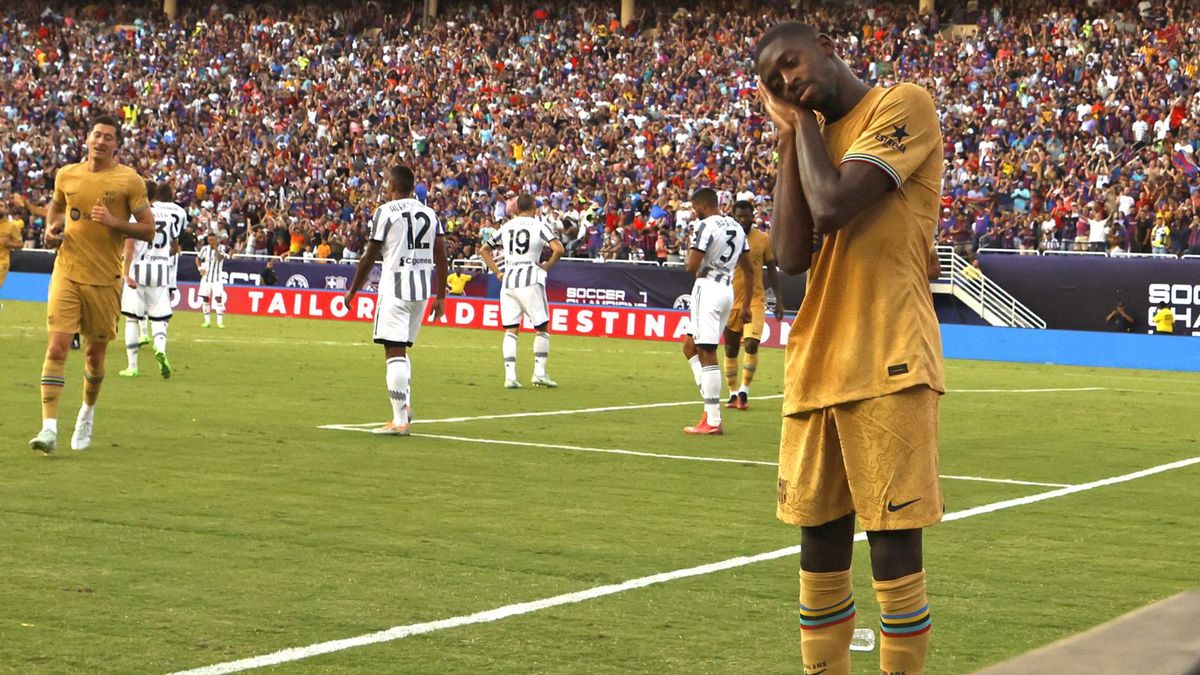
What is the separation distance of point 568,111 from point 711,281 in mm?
29725

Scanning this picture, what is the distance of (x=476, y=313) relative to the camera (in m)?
37.0

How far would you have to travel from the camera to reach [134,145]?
166 ft

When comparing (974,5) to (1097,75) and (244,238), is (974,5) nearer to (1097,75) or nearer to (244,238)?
(1097,75)

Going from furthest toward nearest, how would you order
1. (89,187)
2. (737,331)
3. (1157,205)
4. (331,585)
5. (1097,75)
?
(1097,75) → (1157,205) → (737,331) → (89,187) → (331,585)

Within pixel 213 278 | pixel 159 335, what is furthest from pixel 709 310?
pixel 213 278

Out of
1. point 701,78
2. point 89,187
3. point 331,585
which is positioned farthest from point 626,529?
point 701,78

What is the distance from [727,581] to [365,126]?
41.2m

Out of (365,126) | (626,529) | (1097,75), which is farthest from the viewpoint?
(365,126)

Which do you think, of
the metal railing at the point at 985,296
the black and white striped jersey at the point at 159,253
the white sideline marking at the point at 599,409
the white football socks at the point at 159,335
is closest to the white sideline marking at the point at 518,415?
the white sideline marking at the point at 599,409

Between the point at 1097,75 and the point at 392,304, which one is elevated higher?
the point at 1097,75

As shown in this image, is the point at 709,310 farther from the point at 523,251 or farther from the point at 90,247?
the point at 90,247

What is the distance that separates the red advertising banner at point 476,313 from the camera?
33.8m

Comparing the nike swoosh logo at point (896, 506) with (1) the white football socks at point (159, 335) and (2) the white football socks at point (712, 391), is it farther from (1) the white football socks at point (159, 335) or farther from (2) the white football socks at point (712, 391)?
(1) the white football socks at point (159, 335)

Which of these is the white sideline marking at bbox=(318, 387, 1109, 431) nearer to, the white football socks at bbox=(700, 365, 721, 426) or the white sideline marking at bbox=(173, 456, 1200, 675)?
the white football socks at bbox=(700, 365, 721, 426)
